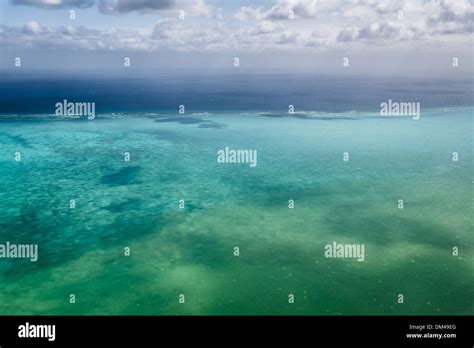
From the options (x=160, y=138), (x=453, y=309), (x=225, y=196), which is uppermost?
(x=160, y=138)

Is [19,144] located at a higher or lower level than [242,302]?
higher

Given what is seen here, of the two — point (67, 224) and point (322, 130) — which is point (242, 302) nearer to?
point (67, 224)

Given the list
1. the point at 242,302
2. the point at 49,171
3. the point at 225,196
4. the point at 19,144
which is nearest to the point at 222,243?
the point at 242,302

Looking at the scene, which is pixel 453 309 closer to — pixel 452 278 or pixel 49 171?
pixel 452 278

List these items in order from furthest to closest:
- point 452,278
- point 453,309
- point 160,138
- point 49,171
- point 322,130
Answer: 1. point 322,130
2. point 160,138
3. point 49,171
4. point 452,278
5. point 453,309

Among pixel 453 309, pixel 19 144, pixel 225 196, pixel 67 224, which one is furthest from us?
pixel 19 144

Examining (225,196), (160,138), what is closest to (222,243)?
(225,196)

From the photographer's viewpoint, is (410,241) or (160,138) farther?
(160,138)
